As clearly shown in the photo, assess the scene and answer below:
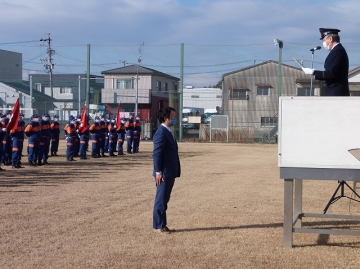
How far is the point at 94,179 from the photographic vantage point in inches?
712

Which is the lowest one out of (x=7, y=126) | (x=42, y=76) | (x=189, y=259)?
(x=189, y=259)

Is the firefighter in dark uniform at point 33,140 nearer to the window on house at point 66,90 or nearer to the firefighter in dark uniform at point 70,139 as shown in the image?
the firefighter in dark uniform at point 70,139

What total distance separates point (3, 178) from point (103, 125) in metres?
11.7

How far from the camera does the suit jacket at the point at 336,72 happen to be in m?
9.05

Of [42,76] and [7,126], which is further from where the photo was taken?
[42,76]

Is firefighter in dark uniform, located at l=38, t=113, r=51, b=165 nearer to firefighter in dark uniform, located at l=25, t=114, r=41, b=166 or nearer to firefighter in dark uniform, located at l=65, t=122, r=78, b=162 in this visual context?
firefighter in dark uniform, located at l=25, t=114, r=41, b=166

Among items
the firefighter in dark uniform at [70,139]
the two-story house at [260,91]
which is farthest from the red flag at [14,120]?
the two-story house at [260,91]

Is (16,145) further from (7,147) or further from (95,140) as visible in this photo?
(95,140)

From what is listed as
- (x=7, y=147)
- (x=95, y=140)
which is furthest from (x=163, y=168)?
(x=95, y=140)

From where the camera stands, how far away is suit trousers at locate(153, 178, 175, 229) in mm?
9820

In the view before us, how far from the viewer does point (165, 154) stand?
32.8 feet

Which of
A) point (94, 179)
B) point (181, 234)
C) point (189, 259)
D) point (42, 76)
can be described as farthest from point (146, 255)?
point (42, 76)

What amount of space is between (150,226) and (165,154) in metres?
1.27

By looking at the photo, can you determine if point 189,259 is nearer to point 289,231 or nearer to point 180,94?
point 289,231
